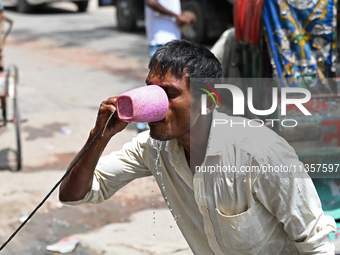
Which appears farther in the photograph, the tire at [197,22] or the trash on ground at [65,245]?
the tire at [197,22]

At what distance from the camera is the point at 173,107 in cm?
178

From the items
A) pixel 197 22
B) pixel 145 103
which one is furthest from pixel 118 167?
pixel 197 22

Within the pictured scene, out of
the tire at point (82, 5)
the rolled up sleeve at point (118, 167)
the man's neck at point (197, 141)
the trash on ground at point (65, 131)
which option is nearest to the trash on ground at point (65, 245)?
the rolled up sleeve at point (118, 167)

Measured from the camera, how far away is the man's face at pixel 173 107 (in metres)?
1.76

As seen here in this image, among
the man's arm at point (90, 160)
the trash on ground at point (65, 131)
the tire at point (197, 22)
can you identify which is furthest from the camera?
the tire at point (197, 22)

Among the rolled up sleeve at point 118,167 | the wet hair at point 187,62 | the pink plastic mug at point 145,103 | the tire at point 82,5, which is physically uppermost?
the wet hair at point 187,62

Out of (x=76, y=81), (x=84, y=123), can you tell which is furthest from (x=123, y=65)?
(x=84, y=123)

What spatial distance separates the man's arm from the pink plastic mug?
0.08 meters

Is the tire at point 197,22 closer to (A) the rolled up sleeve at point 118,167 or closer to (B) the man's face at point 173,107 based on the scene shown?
(A) the rolled up sleeve at point 118,167

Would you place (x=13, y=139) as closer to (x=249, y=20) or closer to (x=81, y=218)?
(x=81, y=218)

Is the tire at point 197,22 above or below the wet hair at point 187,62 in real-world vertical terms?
below

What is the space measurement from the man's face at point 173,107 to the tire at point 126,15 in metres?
10.0

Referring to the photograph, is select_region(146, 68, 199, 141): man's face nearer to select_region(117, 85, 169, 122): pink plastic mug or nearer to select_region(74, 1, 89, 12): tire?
select_region(117, 85, 169, 122): pink plastic mug

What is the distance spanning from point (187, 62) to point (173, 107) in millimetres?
172
